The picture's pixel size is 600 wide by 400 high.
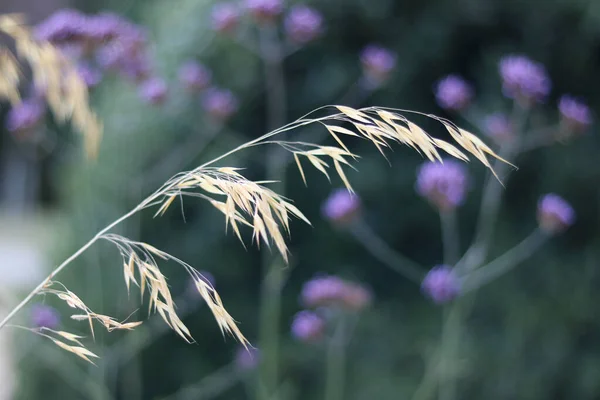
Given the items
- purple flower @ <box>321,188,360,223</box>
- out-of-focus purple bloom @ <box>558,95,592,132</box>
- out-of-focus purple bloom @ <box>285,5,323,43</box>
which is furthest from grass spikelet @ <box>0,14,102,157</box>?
out-of-focus purple bloom @ <box>558,95,592,132</box>

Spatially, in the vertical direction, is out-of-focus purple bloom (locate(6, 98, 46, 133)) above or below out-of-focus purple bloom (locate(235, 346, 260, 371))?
above

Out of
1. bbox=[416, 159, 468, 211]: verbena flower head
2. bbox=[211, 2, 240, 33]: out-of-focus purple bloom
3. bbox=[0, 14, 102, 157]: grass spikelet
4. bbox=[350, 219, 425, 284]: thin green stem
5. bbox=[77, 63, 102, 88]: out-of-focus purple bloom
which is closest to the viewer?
bbox=[0, 14, 102, 157]: grass spikelet

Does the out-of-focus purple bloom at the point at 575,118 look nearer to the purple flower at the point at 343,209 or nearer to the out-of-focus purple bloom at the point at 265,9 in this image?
the purple flower at the point at 343,209

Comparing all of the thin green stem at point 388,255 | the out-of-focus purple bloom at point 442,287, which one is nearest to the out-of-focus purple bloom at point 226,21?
the thin green stem at point 388,255

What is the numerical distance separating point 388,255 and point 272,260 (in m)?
0.33

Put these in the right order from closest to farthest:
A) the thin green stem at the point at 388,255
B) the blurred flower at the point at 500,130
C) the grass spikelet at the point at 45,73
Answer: the grass spikelet at the point at 45,73 → the blurred flower at the point at 500,130 → the thin green stem at the point at 388,255

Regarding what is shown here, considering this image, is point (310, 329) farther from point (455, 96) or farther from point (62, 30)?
point (62, 30)

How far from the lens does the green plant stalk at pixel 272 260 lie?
1.98 meters

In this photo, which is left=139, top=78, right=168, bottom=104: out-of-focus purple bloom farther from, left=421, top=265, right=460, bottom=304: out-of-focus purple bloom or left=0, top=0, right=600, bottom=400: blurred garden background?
left=421, top=265, right=460, bottom=304: out-of-focus purple bloom

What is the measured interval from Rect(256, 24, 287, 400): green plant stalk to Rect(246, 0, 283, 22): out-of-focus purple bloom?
5.4 inches

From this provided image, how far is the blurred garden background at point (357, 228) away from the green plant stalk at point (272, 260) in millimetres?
12

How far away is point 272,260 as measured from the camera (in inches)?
85.0

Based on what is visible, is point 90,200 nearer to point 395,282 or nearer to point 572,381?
point 395,282

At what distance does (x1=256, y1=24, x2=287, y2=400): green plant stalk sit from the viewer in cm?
198
